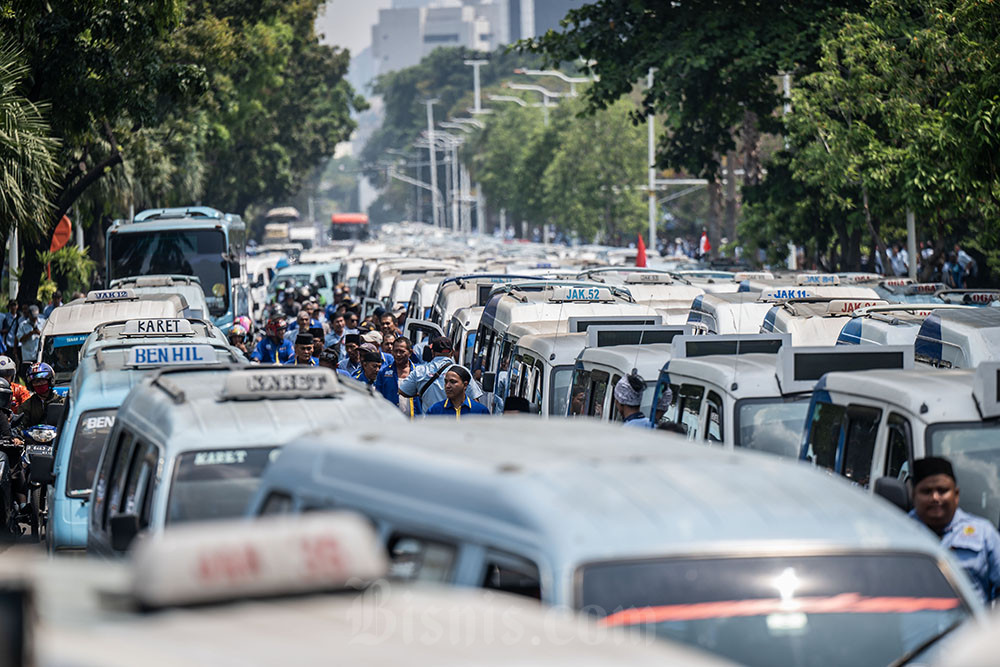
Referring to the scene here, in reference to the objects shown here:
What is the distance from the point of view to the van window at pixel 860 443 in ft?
25.0

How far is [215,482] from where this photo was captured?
6824 millimetres

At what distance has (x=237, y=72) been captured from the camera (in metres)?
43.4

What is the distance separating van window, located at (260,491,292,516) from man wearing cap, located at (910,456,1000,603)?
257 cm

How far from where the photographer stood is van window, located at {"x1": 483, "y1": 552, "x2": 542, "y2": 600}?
394cm

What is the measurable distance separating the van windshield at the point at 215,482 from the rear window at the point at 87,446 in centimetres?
258

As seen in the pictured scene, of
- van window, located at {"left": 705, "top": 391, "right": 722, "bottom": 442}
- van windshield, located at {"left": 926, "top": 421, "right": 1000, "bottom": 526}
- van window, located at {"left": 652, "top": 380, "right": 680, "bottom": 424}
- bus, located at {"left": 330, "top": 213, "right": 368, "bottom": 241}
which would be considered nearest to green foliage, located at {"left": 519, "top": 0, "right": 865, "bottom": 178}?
van window, located at {"left": 652, "top": 380, "right": 680, "bottom": 424}

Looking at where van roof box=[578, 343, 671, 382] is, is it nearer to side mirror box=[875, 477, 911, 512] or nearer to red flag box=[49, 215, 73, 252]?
side mirror box=[875, 477, 911, 512]

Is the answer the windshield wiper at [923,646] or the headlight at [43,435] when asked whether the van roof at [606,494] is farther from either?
the headlight at [43,435]

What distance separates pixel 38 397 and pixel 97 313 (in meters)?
3.73

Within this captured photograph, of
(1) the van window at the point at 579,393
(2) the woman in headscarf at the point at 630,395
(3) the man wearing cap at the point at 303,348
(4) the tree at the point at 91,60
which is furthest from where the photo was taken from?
(4) the tree at the point at 91,60

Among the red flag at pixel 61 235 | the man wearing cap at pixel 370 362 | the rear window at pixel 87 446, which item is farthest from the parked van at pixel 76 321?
the red flag at pixel 61 235

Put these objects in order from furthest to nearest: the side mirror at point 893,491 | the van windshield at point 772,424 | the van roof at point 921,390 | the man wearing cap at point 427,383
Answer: the man wearing cap at point 427,383, the van windshield at point 772,424, the van roof at point 921,390, the side mirror at point 893,491

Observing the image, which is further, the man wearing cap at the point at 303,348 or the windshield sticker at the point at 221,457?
the man wearing cap at the point at 303,348

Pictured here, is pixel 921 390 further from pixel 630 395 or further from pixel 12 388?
pixel 12 388
